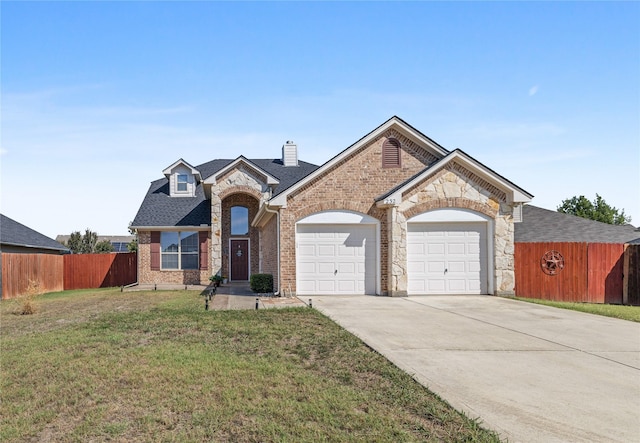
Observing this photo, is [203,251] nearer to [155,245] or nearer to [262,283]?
[155,245]

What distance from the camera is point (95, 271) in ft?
88.3

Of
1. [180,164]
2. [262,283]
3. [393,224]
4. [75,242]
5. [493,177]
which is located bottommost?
[262,283]

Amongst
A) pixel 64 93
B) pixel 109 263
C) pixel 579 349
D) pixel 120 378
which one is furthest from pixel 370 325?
pixel 109 263

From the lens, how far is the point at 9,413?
5.47m

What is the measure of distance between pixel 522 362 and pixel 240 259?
62.9ft

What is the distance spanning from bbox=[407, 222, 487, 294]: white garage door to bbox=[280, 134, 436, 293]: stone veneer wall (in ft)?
3.59

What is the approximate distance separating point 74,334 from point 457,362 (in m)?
7.77

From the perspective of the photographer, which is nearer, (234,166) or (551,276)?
(551,276)

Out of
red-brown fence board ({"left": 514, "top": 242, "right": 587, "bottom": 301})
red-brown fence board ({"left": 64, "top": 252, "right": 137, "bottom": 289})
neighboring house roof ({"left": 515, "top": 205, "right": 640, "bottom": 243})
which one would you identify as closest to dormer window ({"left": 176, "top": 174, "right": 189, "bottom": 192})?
red-brown fence board ({"left": 64, "top": 252, "right": 137, "bottom": 289})

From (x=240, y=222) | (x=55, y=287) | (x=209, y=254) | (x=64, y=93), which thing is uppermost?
(x=64, y=93)

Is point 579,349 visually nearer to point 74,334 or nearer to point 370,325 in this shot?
point 370,325

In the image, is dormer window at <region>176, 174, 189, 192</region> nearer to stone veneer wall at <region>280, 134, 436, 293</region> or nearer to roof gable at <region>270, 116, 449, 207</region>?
roof gable at <region>270, 116, 449, 207</region>

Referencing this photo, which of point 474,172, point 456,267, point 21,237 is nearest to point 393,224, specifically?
point 456,267

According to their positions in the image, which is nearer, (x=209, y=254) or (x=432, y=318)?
(x=432, y=318)
